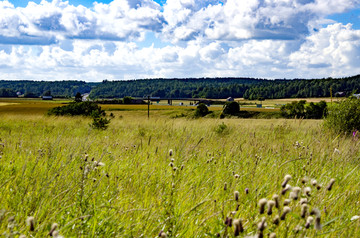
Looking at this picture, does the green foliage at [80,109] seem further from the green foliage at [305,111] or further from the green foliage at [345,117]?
the green foliage at [305,111]

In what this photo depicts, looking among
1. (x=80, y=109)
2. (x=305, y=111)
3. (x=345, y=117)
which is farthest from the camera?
(x=305, y=111)

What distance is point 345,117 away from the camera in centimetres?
1305

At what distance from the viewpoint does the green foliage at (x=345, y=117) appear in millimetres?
12875

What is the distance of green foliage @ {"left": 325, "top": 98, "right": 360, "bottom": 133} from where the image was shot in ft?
42.2

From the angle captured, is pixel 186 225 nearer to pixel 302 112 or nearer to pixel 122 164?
pixel 122 164

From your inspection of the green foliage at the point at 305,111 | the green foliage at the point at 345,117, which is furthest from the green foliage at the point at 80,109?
the green foliage at the point at 305,111

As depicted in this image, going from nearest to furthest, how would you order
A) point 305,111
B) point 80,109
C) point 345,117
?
point 345,117 → point 80,109 → point 305,111

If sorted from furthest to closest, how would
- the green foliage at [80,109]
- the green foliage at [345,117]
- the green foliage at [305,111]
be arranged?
the green foliage at [305,111], the green foliage at [80,109], the green foliage at [345,117]

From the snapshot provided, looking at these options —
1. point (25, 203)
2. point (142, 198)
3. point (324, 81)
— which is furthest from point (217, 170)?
point (324, 81)

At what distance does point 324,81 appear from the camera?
158250 millimetres

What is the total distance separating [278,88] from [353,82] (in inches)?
1386

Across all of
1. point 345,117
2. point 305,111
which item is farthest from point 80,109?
point 305,111

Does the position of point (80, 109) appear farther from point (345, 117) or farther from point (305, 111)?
point (305, 111)

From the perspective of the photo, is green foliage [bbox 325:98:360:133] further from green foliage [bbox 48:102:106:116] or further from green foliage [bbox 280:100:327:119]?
green foliage [bbox 280:100:327:119]
